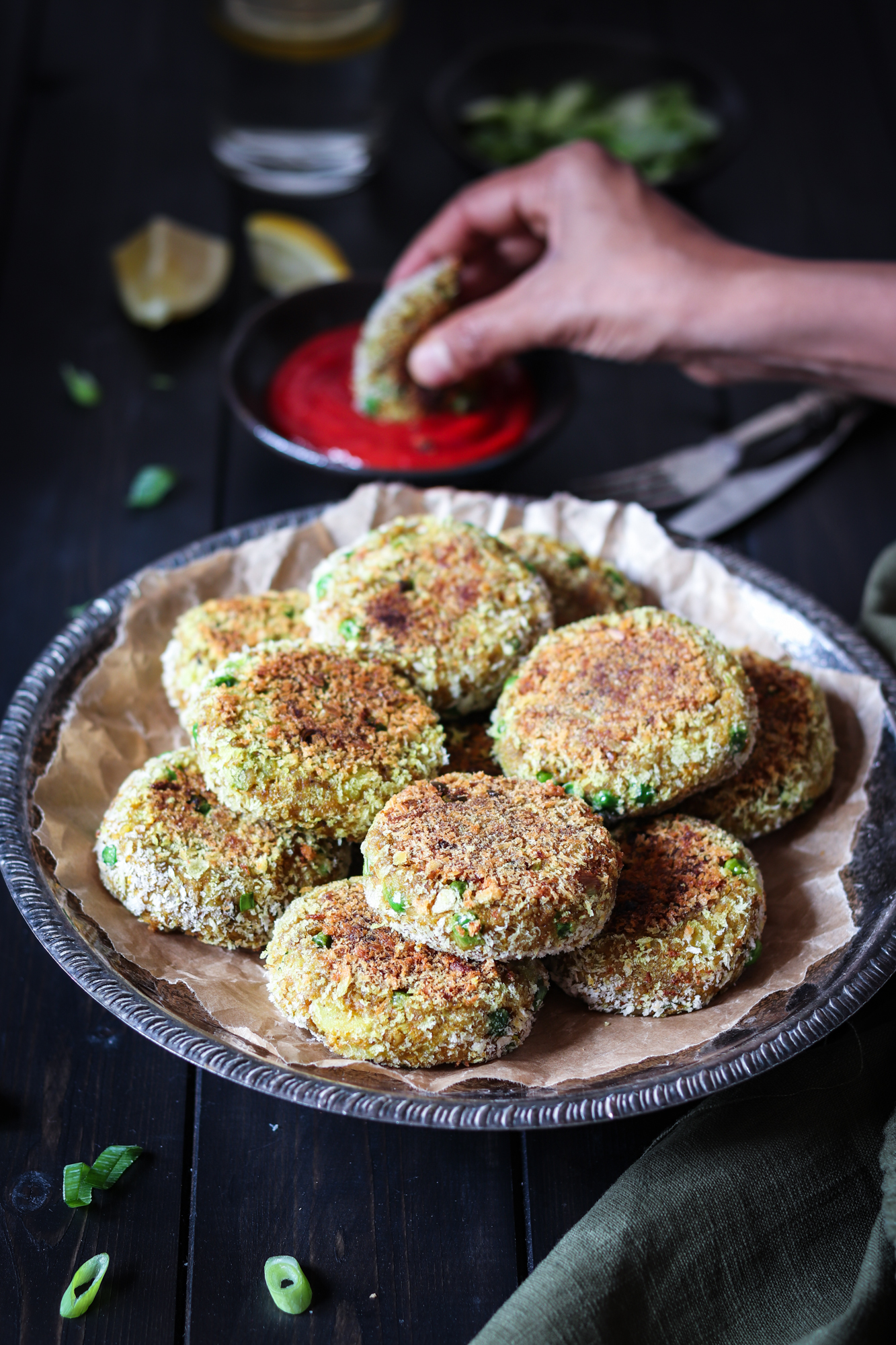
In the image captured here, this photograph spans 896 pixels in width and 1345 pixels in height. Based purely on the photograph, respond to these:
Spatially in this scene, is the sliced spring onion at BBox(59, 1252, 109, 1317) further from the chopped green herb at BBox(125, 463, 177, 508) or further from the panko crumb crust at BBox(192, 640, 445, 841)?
the chopped green herb at BBox(125, 463, 177, 508)

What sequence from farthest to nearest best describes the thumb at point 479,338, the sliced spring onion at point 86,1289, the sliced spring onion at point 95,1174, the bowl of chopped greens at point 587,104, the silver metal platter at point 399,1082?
the bowl of chopped greens at point 587,104 < the thumb at point 479,338 < the sliced spring onion at point 95,1174 < the sliced spring onion at point 86,1289 < the silver metal platter at point 399,1082

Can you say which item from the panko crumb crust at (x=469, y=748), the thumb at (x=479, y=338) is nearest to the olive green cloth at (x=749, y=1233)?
the panko crumb crust at (x=469, y=748)

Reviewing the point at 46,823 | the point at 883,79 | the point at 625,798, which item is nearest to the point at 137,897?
the point at 46,823

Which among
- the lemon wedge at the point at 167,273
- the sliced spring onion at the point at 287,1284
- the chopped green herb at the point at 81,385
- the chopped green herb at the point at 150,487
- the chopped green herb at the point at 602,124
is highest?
the chopped green herb at the point at 602,124

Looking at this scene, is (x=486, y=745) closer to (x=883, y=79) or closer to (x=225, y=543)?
(x=225, y=543)

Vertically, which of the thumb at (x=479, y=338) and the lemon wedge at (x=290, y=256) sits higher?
the thumb at (x=479, y=338)

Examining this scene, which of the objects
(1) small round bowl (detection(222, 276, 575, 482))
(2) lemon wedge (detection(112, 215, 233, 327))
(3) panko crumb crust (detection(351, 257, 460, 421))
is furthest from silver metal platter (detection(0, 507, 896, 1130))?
(2) lemon wedge (detection(112, 215, 233, 327))

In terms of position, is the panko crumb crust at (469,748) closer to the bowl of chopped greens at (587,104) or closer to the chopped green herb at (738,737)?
the chopped green herb at (738,737)
